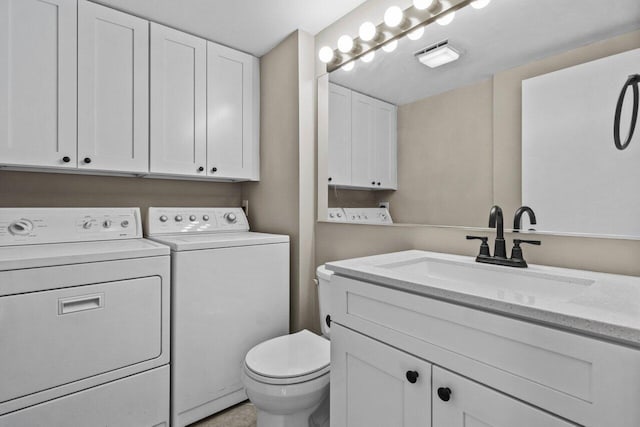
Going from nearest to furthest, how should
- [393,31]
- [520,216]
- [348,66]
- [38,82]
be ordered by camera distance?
[520,216], [38,82], [393,31], [348,66]

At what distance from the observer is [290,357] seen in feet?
4.96

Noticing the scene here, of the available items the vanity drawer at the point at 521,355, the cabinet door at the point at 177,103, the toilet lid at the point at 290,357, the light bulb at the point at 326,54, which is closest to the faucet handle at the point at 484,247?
the vanity drawer at the point at 521,355

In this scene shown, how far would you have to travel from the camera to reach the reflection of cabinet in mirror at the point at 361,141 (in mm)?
1772

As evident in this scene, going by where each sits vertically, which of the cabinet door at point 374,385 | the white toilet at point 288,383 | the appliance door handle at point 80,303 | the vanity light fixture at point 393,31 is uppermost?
A: the vanity light fixture at point 393,31

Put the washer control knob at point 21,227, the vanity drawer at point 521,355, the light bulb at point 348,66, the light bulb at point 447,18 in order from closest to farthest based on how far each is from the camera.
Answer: the vanity drawer at point 521,355
the light bulb at point 447,18
the washer control knob at point 21,227
the light bulb at point 348,66

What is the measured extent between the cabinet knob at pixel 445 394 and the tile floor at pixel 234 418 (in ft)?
4.10

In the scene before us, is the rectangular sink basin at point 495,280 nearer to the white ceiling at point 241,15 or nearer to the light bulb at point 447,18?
the light bulb at point 447,18

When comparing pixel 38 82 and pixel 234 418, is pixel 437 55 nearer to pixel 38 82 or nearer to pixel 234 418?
pixel 38 82

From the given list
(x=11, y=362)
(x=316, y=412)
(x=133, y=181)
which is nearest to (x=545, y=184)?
(x=316, y=412)

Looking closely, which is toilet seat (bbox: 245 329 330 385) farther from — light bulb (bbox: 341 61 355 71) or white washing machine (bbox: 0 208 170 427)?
light bulb (bbox: 341 61 355 71)

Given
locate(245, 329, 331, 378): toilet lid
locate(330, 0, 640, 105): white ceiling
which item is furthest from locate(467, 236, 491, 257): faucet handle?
locate(245, 329, 331, 378): toilet lid

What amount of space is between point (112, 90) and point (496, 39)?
1.97m

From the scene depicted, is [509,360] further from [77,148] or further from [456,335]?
[77,148]

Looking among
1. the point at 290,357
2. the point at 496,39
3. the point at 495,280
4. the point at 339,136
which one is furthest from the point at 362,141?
the point at 290,357
